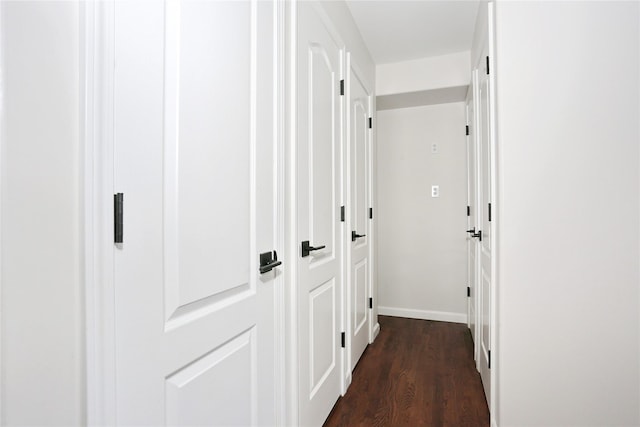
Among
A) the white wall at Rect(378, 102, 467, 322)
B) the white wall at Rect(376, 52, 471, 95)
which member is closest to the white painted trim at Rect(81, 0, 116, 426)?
the white wall at Rect(376, 52, 471, 95)

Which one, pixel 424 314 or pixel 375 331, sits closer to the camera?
pixel 375 331

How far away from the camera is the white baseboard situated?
356cm

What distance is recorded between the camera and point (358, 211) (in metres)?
2.54

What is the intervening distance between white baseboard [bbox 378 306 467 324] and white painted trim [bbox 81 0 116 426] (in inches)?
135

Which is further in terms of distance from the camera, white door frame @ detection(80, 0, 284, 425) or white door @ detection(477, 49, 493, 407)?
white door @ detection(477, 49, 493, 407)

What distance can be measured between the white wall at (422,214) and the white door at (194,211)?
267 cm

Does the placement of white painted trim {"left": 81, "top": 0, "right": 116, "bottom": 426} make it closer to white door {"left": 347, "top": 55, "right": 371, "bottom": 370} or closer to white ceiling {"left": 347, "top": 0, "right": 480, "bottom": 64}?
white door {"left": 347, "top": 55, "right": 371, "bottom": 370}

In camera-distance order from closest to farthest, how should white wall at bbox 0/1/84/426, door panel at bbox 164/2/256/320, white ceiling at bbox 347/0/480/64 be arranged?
white wall at bbox 0/1/84/426 → door panel at bbox 164/2/256/320 → white ceiling at bbox 347/0/480/64

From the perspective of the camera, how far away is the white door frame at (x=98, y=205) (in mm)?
641

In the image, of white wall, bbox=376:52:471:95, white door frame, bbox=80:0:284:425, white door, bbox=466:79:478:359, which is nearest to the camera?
white door frame, bbox=80:0:284:425

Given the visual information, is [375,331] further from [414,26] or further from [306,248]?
[414,26]

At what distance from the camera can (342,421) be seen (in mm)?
1885

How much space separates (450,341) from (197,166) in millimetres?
2864

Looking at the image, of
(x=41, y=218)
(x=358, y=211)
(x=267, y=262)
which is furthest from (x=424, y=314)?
(x=41, y=218)
